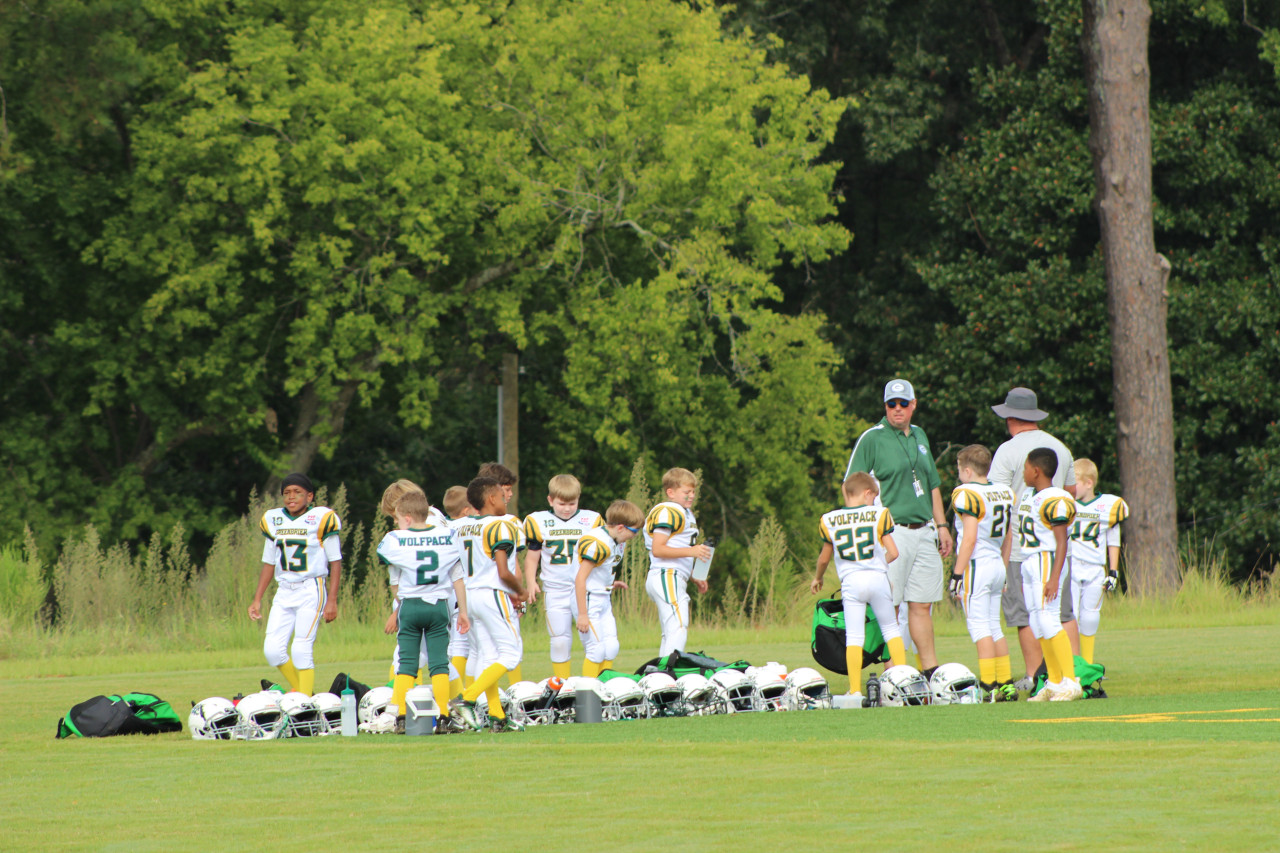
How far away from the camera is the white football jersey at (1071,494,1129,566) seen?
12.1 metres

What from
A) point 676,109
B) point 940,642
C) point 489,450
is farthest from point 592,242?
point 940,642

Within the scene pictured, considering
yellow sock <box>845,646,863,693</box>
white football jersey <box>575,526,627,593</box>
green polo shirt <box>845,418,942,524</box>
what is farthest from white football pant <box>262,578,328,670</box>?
green polo shirt <box>845,418,942,524</box>

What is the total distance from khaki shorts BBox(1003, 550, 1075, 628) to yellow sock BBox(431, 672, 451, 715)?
422 cm

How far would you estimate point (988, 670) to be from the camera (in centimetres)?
1155

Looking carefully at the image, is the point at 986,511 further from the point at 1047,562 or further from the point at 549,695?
the point at 549,695

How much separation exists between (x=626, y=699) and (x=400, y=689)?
1.58m

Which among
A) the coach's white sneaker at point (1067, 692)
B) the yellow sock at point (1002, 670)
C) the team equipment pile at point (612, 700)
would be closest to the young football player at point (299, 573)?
the team equipment pile at point (612, 700)

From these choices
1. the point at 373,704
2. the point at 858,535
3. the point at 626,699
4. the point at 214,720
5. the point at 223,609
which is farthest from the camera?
the point at 223,609

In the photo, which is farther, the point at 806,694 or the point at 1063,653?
the point at 806,694

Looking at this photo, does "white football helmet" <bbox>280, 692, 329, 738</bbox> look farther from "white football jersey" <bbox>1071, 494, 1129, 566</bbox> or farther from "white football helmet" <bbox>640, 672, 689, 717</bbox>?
"white football jersey" <bbox>1071, 494, 1129, 566</bbox>

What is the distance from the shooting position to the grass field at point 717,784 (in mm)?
6406

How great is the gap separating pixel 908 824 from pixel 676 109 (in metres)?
23.0

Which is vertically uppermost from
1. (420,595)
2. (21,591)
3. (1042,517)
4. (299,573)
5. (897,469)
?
(897,469)

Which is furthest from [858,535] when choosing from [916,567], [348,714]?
[348,714]
